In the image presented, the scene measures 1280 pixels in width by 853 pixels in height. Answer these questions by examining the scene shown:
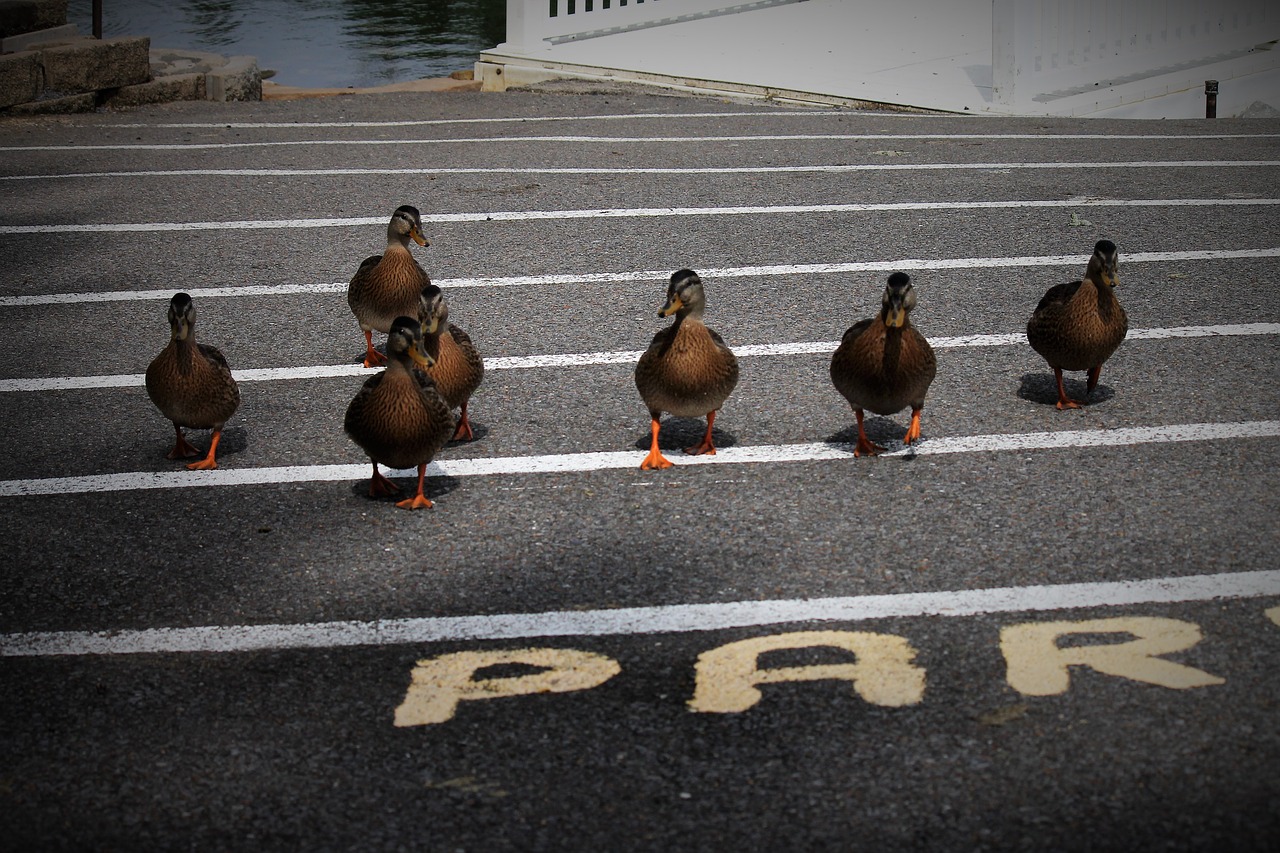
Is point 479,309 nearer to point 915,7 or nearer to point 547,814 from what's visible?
point 547,814

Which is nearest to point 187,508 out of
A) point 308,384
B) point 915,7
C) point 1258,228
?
point 308,384

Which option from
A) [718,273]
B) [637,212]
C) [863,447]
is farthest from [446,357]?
[637,212]

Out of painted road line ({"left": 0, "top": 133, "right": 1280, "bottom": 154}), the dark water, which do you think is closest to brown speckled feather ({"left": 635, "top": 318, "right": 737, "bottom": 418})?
painted road line ({"left": 0, "top": 133, "right": 1280, "bottom": 154})

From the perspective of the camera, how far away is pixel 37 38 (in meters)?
13.6

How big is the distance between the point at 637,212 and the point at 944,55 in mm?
7295

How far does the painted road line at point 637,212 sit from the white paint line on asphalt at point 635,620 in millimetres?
5546

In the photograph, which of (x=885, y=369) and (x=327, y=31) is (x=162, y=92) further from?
(x=885, y=369)

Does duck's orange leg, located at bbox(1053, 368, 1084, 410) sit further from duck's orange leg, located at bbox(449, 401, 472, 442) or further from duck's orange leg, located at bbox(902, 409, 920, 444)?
duck's orange leg, located at bbox(449, 401, 472, 442)

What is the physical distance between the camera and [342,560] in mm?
4730

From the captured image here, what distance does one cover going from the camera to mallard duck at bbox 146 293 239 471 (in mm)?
5559

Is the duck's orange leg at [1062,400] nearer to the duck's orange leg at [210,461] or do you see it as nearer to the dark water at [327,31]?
the duck's orange leg at [210,461]

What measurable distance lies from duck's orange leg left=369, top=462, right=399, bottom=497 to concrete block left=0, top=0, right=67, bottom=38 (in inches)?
424

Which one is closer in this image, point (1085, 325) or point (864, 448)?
point (864, 448)

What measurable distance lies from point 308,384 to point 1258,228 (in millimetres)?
Answer: 6415
